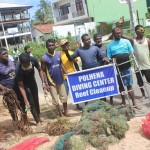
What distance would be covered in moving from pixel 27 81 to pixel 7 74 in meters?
0.42

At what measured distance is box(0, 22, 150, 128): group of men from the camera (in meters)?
6.15

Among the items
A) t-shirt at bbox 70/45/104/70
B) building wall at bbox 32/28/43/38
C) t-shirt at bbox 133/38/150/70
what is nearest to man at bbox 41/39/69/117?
t-shirt at bbox 70/45/104/70

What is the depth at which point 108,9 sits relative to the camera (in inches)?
1772

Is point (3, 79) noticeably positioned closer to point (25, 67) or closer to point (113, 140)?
point (25, 67)

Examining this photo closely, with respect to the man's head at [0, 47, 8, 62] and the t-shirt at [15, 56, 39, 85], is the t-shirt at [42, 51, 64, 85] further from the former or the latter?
the man's head at [0, 47, 8, 62]

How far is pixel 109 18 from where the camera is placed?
4516 cm

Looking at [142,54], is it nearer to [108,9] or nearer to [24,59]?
[24,59]

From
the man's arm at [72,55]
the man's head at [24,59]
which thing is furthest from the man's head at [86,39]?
the man's head at [24,59]

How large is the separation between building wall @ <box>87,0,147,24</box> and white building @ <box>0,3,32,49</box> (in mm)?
15015

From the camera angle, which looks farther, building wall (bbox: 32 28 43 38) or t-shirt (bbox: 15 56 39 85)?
building wall (bbox: 32 28 43 38)

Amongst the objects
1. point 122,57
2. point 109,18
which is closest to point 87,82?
point 122,57

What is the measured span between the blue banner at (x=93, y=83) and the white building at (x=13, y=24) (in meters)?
45.5

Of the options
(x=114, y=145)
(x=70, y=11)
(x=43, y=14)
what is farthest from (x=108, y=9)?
(x=114, y=145)

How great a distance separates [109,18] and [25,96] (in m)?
40.3
